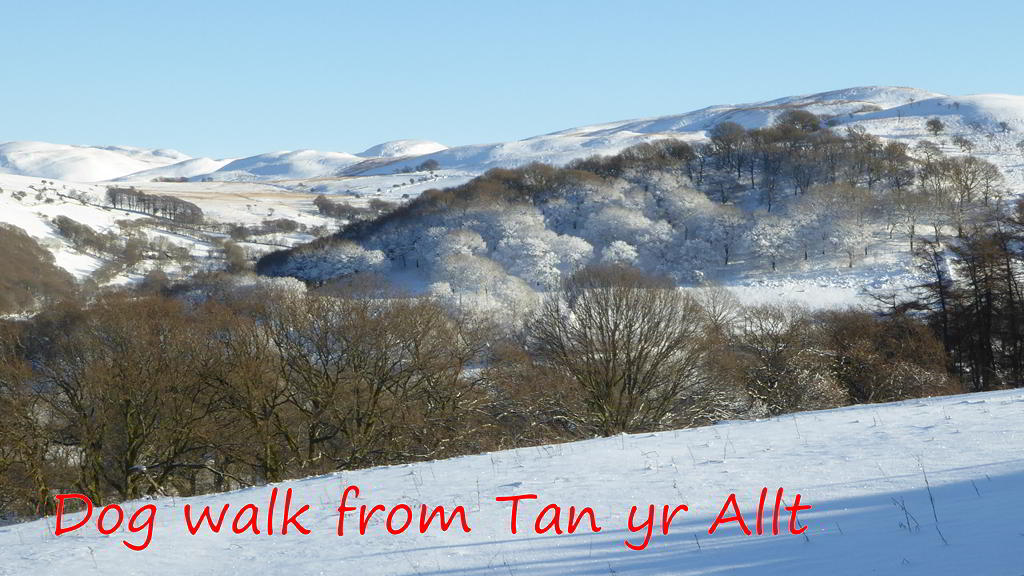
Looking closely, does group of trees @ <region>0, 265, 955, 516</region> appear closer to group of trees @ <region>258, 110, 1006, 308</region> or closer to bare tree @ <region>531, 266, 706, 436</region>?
bare tree @ <region>531, 266, 706, 436</region>

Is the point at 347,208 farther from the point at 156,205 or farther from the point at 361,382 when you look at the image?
the point at 361,382

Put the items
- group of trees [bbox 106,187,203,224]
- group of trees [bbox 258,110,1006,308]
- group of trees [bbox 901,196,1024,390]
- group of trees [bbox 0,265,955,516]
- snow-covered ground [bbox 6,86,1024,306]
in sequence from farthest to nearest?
1. group of trees [bbox 106,187,203,224]
2. group of trees [bbox 258,110,1006,308]
3. snow-covered ground [bbox 6,86,1024,306]
4. group of trees [bbox 901,196,1024,390]
5. group of trees [bbox 0,265,955,516]

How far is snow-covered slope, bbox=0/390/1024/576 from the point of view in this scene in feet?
19.4

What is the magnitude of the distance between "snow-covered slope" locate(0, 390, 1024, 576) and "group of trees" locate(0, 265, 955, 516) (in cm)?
1003

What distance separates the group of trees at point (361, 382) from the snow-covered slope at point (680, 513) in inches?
395

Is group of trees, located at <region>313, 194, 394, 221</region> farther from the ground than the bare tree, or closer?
farther from the ground

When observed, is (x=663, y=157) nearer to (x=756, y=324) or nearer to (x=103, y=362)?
(x=756, y=324)

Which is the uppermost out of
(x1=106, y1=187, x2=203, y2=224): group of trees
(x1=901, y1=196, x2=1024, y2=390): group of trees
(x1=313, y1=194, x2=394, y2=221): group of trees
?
(x1=106, y1=187, x2=203, y2=224): group of trees

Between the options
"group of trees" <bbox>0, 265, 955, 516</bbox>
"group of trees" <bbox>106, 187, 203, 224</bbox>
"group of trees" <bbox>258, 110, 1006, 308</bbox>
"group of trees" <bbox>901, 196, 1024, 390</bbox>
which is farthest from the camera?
"group of trees" <bbox>106, 187, 203, 224</bbox>

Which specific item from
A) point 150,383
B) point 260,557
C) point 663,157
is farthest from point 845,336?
point 663,157

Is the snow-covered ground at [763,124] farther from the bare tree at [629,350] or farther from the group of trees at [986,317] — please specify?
the bare tree at [629,350]

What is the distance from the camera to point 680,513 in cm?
733

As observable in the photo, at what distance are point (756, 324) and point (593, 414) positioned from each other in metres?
15.6

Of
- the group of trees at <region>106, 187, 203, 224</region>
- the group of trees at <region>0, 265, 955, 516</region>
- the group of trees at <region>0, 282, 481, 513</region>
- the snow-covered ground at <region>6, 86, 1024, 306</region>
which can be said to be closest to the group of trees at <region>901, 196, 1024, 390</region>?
the group of trees at <region>0, 265, 955, 516</region>
